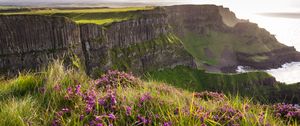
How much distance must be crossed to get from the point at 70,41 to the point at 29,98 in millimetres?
70897

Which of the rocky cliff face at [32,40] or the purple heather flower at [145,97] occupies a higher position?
the purple heather flower at [145,97]

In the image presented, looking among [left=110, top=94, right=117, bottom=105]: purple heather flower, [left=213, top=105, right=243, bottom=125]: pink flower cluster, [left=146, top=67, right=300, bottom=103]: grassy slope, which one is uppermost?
[left=110, top=94, right=117, bottom=105]: purple heather flower

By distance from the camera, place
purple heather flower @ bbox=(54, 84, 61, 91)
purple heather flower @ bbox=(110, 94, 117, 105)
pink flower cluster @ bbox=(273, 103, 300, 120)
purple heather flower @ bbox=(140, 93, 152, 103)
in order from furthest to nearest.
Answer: pink flower cluster @ bbox=(273, 103, 300, 120), purple heather flower @ bbox=(54, 84, 61, 91), purple heather flower @ bbox=(140, 93, 152, 103), purple heather flower @ bbox=(110, 94, 117, 105)

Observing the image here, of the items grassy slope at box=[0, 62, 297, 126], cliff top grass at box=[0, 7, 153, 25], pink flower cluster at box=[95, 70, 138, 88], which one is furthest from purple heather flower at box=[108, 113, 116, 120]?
cliff top grass at box=[0, 7, 153, 25]

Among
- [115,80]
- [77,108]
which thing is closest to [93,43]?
[115,80]

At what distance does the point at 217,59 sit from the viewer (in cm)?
19512

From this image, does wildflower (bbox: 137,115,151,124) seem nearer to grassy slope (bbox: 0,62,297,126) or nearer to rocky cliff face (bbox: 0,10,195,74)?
grassy slope (bbox: 0,62,297,126)

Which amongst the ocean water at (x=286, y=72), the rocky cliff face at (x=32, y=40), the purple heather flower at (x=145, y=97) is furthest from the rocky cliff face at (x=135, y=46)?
the purple heather flower at (x=145, y=97)

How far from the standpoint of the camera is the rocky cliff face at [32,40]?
66.8 metres

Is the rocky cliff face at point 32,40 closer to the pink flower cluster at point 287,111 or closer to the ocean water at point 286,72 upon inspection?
the pink flower cluster at point 287,111

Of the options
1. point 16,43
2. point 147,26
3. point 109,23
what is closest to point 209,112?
point 16,43

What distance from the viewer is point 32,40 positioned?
237 ft

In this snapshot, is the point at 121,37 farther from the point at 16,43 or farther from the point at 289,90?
the point at 289,90

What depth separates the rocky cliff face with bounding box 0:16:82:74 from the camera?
6681 centimetres
